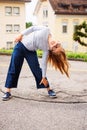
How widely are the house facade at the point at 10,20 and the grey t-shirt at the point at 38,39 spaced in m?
50.5

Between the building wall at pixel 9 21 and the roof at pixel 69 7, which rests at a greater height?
the roof at pixel 69 7

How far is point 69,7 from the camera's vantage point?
58594mm

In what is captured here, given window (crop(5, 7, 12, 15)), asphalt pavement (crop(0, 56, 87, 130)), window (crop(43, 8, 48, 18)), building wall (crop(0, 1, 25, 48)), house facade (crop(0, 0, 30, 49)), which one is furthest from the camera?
window (crop(43, 8, 48, 18))

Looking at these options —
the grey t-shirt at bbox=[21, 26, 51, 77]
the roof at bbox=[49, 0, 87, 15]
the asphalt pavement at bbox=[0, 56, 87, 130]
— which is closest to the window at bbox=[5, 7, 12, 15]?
the roof at bbox=[49, 0, 87, 15]

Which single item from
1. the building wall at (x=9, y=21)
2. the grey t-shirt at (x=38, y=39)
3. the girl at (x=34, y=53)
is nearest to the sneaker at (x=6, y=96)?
the girl at (x=34, y=53)

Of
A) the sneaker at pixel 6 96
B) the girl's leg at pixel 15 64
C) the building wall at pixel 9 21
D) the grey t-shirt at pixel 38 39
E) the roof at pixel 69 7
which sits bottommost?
the building wall at pixel 9 21

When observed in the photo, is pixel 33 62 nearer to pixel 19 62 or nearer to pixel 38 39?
pixel 19 62

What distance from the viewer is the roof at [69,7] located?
57.4 meters

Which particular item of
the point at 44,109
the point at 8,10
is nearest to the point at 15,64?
the point at 44,109

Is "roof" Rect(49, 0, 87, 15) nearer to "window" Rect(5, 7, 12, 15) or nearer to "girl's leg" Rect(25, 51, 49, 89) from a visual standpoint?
"window" Rect(5, 7, 12, 15)

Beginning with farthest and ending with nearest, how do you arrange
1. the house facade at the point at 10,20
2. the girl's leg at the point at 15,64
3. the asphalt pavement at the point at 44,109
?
the house facade at the point at 10,20 < the girl's leg at the point at 15,64 < the asphalt pavement at the point at 44,109

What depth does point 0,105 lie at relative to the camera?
26.2 ft

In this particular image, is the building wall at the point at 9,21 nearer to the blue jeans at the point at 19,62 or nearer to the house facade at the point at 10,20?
the house facade at the point at 10,20

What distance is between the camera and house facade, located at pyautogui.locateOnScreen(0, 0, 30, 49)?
58812 mm
